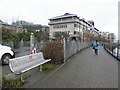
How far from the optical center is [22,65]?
22.7ft

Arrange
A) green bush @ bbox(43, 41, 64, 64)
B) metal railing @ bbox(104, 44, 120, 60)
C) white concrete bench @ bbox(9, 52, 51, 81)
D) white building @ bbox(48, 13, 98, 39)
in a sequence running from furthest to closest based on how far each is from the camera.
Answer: white building @ bbox(48, 13, 98, 39) → metal railing @ bbox(104, 44, 120, 60) → green bush @ bbox(43, 41, 64, 64) → white concrete bench @ bbox(9, 52, 51, 81)

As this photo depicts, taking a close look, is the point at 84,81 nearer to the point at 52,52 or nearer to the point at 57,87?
the point at 57,87

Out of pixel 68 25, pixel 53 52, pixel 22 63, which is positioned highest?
pixel 68 25

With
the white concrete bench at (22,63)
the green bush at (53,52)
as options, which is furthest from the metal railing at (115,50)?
the white concrete bench at (22,63)

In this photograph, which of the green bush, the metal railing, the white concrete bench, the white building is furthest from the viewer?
the white building

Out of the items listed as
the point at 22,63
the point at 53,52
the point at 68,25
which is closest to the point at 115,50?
the point at 53,52

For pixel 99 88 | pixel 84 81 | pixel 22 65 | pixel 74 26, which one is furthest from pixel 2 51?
pixel 74 26

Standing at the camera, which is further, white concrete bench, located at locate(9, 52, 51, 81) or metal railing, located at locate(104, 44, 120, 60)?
metal railing, located at locate(104, 44, 120, 60)

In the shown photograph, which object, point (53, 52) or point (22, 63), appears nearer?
point (22, 63)

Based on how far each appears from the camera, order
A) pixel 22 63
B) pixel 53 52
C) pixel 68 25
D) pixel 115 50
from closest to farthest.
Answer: pixel 22 63
pixel 53 52
pixel 115 50
pixel 68 25

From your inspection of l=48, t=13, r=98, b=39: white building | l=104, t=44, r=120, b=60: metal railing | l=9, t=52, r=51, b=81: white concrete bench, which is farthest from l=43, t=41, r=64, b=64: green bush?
l=48, t=13, r=98, b=39: white building

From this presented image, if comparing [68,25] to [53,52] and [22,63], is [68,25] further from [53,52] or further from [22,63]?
[22,63]

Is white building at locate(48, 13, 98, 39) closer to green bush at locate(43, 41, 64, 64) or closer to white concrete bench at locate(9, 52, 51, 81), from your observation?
green bush at locate(43, 41, 64, 64)

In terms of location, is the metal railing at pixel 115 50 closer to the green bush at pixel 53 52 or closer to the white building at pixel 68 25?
the green bush at pixel 53 52
